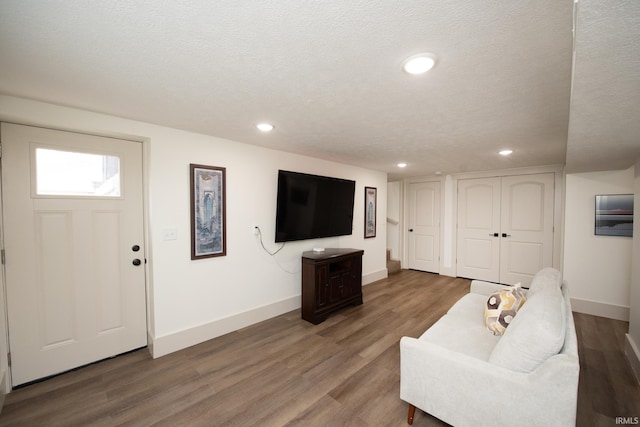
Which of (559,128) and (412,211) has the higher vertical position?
(559,128)

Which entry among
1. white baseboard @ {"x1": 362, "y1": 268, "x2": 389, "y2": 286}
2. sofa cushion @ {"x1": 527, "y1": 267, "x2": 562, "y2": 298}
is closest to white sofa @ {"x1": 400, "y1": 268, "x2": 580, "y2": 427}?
sofa cushion @ {"x1": 527, "y1": 267, "x2": 562, "y2": 298}

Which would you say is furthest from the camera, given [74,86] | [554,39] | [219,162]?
[219,162]

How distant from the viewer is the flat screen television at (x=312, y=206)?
135 inches

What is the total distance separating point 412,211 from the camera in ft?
20.3

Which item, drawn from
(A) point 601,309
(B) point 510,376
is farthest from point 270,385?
(A) point 601,309

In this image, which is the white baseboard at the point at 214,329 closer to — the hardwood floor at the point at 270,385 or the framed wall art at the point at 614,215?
the hardwood floor at the point at 270,385

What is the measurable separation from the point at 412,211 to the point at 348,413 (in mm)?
5019

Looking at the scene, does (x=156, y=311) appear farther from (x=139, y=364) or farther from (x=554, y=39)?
(x=554, y=39)

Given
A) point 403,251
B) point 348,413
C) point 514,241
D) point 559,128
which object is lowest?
point 348,413

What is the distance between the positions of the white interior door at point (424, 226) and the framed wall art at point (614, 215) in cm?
255

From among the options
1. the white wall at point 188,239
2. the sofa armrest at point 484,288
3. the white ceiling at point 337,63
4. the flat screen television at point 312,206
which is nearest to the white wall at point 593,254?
the white ceiling at point 337,63

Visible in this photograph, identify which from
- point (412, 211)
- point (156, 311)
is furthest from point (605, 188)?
point (156, 311)

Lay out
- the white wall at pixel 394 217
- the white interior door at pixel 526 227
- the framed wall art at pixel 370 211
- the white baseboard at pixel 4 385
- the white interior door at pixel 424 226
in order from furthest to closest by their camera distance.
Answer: the white wall at pixel 394 217
the white interior door at pixel 424 226
the framed wall art at pixel 370 211
the white interior door at pixel 526 227
the white baseboard at pixel 4 385
